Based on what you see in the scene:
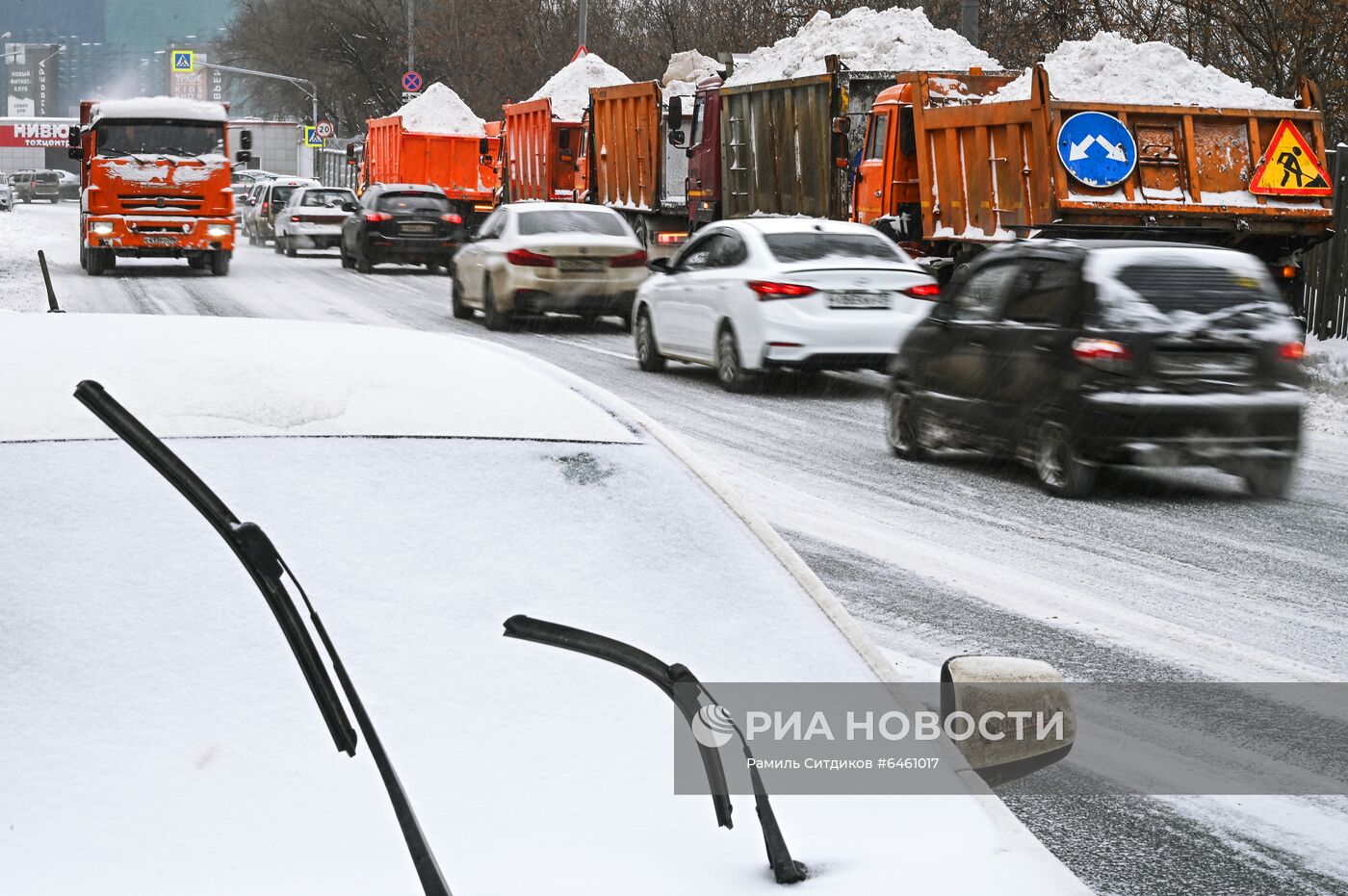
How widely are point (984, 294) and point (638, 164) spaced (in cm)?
1949

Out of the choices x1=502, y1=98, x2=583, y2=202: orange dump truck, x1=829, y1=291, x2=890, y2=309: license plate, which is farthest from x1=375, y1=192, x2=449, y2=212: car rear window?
x1=829, y1=291, x2=890, y2=309: license plate

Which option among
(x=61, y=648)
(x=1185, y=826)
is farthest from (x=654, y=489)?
(x=1185, y=826)

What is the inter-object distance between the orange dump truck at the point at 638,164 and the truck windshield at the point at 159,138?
6.65 metres

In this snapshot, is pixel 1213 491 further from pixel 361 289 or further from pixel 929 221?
pixel 361 289

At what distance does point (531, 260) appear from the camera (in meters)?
21.6

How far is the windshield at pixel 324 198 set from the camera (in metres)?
40.5

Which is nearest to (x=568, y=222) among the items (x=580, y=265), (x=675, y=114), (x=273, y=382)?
(x=580, y=265)

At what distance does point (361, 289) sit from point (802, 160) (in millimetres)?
8765

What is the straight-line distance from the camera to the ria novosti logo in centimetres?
258

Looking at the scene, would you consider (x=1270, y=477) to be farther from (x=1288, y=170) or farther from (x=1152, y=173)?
(x=1288, y=170)

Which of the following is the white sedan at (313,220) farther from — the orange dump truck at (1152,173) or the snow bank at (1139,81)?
the snow bank at (1139,81)

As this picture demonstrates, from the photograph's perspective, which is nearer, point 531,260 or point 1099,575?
point 1099,575

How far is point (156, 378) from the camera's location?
3.25m

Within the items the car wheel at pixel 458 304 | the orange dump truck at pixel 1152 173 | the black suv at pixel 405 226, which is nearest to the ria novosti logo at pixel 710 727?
the orange dump truck at pixel 1152 173
